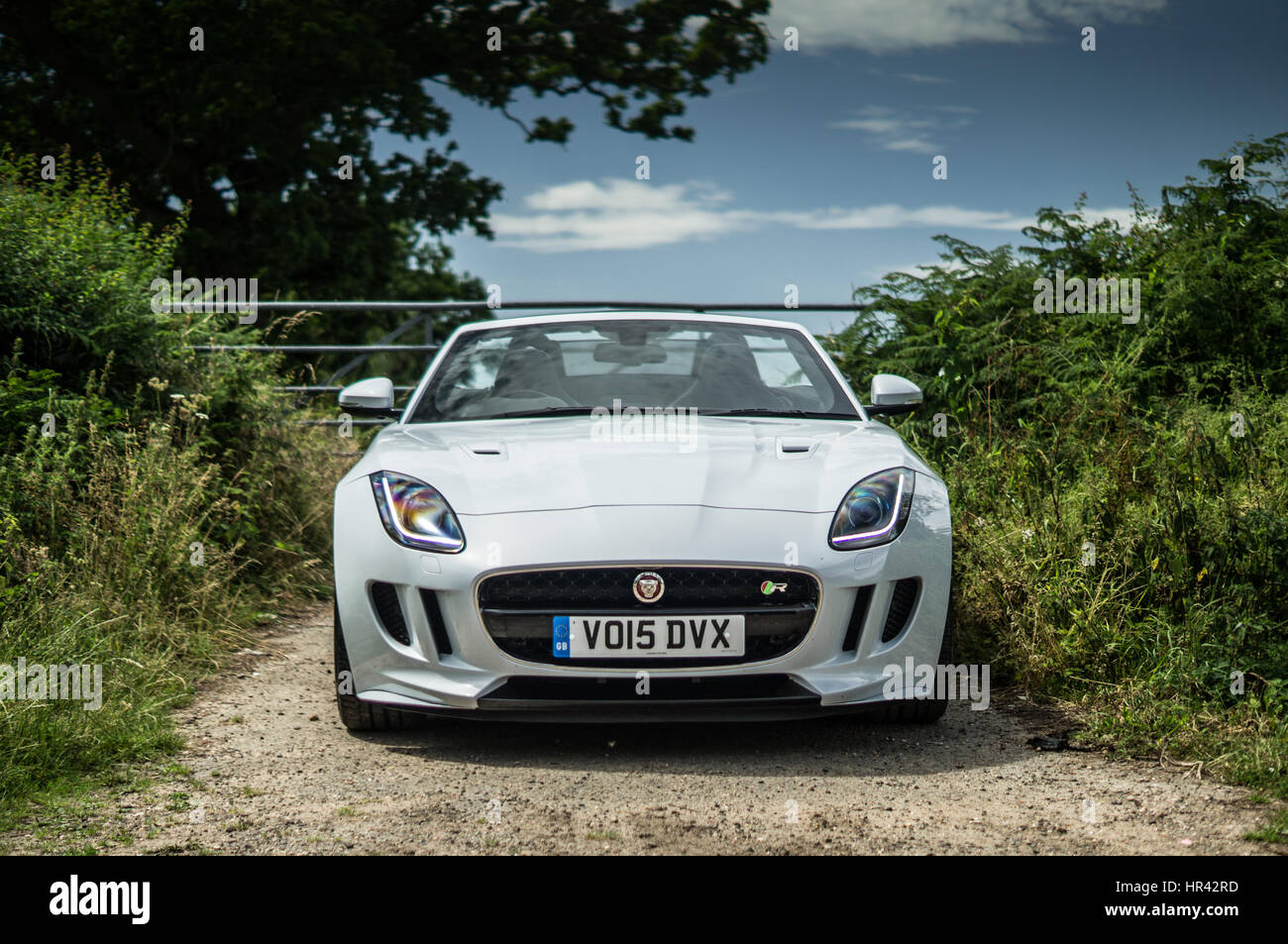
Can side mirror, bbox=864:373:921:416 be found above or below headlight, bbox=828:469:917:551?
above

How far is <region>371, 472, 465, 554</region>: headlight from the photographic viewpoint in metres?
3.63

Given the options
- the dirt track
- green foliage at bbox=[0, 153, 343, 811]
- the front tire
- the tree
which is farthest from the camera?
the tree

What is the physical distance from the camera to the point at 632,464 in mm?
3844

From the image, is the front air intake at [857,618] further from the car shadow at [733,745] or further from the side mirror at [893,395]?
the side mirror at [893,395]

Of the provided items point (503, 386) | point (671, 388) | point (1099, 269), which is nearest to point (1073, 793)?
point (671, 388)

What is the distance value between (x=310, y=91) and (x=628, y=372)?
14.1 m

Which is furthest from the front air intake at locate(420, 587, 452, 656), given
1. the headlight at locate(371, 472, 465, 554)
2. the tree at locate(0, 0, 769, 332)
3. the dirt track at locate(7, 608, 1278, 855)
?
the tree at locate(0, 0, 769, 332)

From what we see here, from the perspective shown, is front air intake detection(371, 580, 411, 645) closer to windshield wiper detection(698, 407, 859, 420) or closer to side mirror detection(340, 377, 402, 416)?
side mirror detection(340, 377, 402, 416)

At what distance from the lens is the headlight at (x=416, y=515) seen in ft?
11.9

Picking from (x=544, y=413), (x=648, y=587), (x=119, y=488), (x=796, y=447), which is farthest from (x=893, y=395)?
(x=119, y=488)

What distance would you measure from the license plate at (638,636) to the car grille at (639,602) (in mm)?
21

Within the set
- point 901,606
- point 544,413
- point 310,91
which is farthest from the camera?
point 310,91

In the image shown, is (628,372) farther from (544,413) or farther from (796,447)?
(796,447)

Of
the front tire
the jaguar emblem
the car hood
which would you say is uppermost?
the car hood
